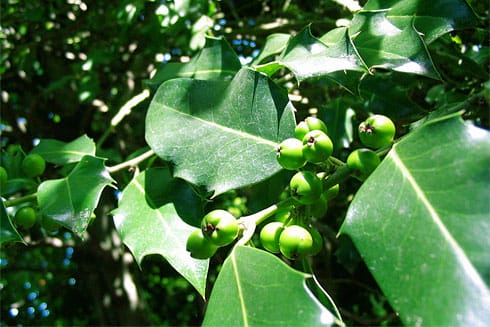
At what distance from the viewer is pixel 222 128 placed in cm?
79

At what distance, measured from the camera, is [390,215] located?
0.54 m

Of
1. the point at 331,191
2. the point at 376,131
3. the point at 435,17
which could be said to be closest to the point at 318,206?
the point at 331,191

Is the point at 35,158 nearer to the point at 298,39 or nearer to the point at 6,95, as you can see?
the point at 298,39

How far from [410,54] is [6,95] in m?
2.33

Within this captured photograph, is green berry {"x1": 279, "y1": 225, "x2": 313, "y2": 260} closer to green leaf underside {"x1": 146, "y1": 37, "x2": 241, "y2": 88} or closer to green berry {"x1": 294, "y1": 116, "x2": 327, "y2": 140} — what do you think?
green berry {"x1": 294, "y1": 116, "x2": 327, "y2": 140}

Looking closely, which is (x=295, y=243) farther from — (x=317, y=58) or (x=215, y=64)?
(x=215, y=64)

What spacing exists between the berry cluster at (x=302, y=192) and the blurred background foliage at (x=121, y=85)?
0.52 m

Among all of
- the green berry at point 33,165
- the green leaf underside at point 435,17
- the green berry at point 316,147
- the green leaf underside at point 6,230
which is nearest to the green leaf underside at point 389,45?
the green leaf underside at point 435,17

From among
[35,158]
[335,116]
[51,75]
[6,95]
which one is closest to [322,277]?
[335,116]

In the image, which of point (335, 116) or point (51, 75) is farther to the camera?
point (51, 75)

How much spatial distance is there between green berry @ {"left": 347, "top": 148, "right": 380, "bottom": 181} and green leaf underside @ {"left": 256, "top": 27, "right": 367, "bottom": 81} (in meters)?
0.12

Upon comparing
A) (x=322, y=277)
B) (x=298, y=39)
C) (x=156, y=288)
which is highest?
(x=298, y=39)

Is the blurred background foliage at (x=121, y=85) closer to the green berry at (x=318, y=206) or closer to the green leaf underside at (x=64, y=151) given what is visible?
the green leaf underside at (x=64, y=151)

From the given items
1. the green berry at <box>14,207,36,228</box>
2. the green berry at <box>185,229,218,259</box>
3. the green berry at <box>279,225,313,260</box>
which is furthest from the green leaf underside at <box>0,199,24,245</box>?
the green berry at <box>279,225,313,260</box>
